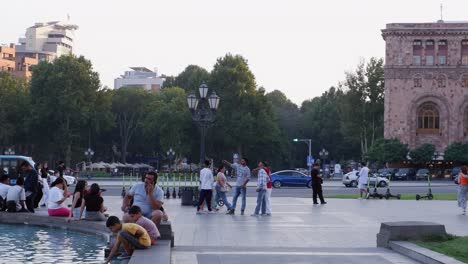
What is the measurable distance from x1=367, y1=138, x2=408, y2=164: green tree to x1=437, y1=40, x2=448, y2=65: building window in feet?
29.7

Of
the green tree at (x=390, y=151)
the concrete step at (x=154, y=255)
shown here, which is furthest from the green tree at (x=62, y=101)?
the concrete step at (x=154, y=255)

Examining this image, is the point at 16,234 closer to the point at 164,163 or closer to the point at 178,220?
the point at 178,220

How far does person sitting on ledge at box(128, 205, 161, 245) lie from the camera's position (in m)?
16.0

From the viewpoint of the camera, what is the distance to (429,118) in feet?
291

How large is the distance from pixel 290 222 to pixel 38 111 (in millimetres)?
76204

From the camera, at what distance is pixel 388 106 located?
289 ft

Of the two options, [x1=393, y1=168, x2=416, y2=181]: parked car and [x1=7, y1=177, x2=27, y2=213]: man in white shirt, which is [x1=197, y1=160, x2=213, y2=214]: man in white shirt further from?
[x1=393, y1=168, x2=416, y2=181]: parked car

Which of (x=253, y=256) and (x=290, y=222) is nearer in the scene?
(x=253, y=256)

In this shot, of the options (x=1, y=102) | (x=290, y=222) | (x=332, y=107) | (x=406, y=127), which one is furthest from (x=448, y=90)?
(x=290, y=222)

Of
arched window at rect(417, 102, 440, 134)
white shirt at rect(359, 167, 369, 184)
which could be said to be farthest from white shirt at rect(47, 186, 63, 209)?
arched window at rect(417, 102, 440, 134)

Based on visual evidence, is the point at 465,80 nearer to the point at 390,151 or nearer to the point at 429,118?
the point at 429,118

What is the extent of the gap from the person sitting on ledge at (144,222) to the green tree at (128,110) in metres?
102

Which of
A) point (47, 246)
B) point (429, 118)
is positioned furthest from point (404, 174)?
point (47, 246)

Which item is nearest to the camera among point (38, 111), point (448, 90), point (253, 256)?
point (253, 256)
